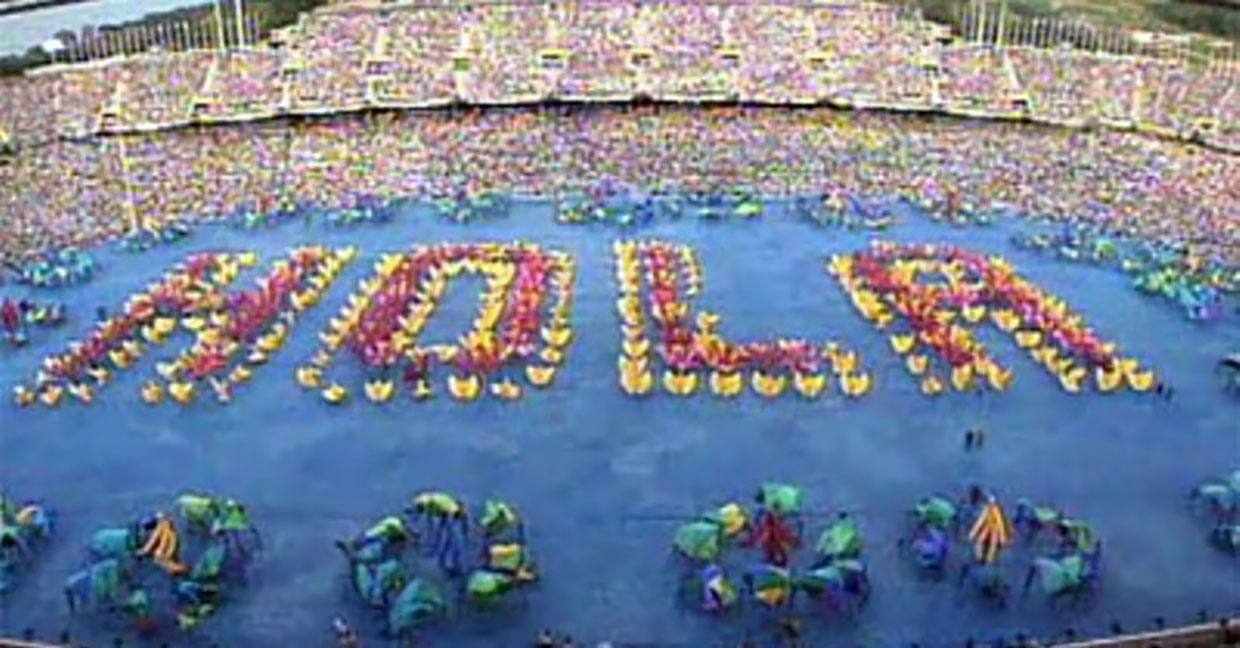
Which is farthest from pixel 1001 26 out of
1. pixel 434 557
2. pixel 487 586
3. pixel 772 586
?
pixel 487 586

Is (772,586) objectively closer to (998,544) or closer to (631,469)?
(998,544)

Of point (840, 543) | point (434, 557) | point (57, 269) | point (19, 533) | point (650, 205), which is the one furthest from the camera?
point (650, 205)

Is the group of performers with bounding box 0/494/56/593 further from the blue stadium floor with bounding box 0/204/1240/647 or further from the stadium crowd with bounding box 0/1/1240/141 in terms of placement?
the stadium crowd with bounding box 0/1/1240/141

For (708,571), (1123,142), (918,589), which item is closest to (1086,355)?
(918,589)

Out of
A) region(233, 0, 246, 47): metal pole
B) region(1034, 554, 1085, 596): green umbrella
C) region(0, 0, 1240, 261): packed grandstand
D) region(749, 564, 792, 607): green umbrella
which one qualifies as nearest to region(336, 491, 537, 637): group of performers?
region(749, 564, 792, 607): green umbrella

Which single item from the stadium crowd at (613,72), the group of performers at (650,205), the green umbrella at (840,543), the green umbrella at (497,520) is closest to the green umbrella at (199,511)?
the green umbrella at (497,520)

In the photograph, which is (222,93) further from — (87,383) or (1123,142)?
(1123,142)
